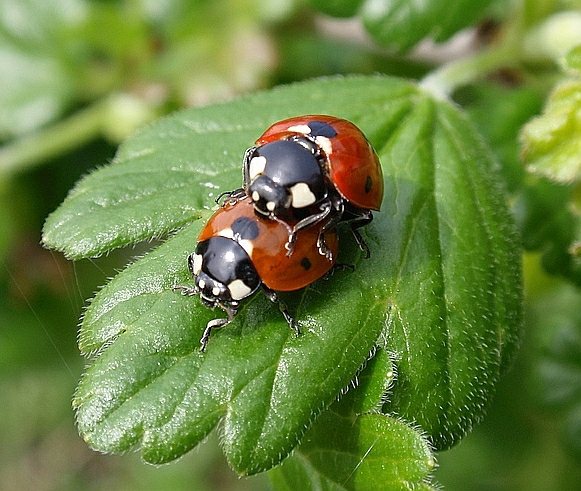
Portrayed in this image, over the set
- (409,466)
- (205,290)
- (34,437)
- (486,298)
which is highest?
(205,290)

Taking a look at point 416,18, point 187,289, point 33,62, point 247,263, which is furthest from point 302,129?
point 33,62

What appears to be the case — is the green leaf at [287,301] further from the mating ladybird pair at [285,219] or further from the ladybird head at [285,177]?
the ladybird head at [285,177]

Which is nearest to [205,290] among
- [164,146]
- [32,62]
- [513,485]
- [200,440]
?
[200,440]

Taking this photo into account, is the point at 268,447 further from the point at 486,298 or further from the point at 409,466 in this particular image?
the point at 486,298

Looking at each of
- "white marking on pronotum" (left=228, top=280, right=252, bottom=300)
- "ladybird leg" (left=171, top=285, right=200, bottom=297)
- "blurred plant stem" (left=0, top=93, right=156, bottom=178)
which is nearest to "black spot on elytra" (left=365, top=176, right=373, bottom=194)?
"white marking on pronotum" (left=228, top=280, right=252, bottom=300)

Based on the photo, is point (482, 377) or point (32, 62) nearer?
point (482, 377)
